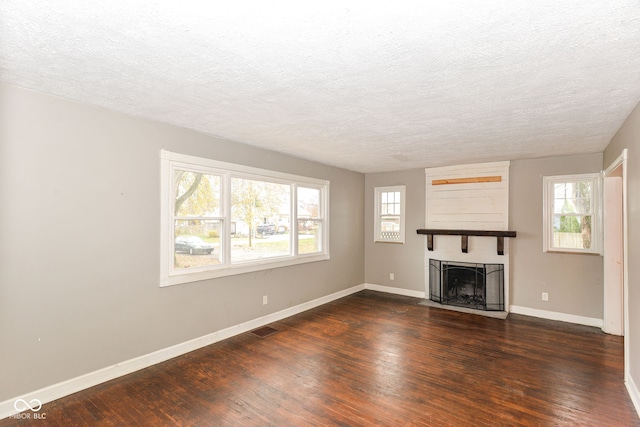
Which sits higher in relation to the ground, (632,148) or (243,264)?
(632,148)

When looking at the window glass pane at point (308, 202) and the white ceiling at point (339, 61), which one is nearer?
the white ceiling at point (339, 61)

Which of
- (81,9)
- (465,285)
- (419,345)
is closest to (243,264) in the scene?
(419,345)

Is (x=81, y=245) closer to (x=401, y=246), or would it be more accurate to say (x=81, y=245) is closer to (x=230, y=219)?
(x=230, y=219)

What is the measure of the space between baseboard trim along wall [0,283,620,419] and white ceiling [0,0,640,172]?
8.01 ft

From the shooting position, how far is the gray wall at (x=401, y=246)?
6.16 m

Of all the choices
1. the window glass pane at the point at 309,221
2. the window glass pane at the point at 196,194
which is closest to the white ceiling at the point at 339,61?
the window glass pane at the point at 196,194

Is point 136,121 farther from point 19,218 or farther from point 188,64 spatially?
point 188,64

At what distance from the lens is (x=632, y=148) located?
9.24 ft

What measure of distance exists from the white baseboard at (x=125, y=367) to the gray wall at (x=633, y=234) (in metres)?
3.92

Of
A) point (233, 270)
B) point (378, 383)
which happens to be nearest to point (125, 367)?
point (233, 270)

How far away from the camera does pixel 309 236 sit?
5523 millimetres

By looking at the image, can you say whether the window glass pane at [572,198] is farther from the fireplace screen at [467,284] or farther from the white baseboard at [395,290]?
the white baseboard at [395,290]

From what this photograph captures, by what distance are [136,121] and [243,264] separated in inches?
82.6

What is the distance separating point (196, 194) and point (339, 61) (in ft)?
8.10
